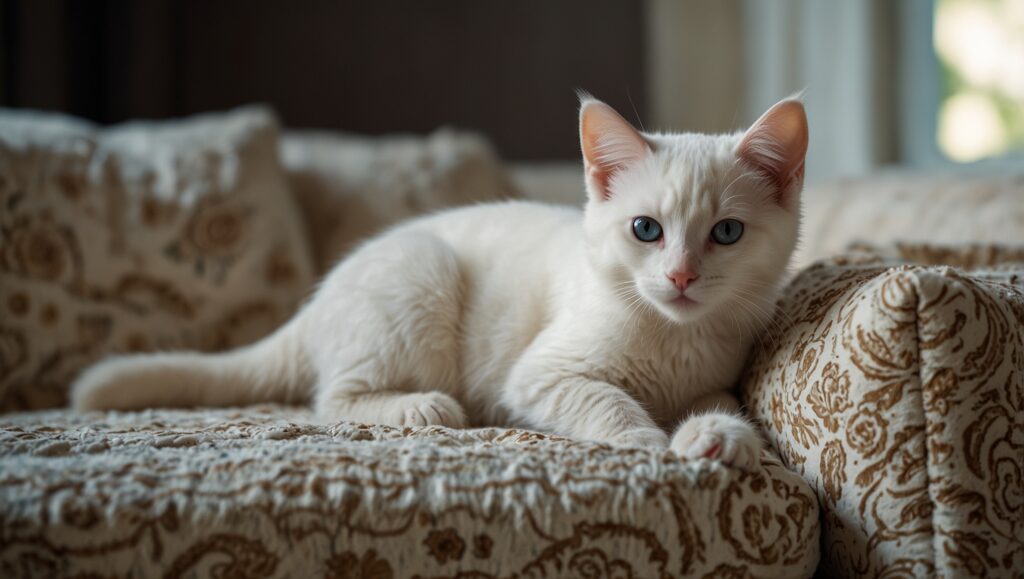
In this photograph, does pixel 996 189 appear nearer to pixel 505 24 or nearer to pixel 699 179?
pixel 699 179

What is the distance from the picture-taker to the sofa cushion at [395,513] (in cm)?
92

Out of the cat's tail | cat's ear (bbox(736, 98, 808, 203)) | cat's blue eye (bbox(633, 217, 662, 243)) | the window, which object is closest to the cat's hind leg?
the cat's tail

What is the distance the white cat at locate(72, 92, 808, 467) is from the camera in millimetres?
1254

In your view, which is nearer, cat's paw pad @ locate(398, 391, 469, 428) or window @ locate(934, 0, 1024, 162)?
cat's paw pad @ locate(398, 391, 469, 428)

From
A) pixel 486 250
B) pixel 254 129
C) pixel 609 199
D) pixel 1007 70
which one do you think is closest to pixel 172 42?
pixel 254 129

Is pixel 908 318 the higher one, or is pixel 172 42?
pixel 172 42

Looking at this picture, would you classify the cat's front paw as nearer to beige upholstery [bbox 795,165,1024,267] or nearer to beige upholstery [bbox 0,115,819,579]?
beige upholstery [bbox 0,115,819,579]

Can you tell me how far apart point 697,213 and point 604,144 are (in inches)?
9.3

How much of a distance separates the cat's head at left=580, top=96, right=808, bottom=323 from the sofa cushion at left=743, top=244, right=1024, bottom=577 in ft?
0.72

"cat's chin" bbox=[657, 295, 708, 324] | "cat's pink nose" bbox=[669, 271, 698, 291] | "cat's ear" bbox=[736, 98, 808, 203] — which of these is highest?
"cat's ear" bbox=[736, 98, 808, 203]

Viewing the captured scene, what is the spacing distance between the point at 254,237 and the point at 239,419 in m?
0.86

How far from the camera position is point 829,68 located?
3189mm

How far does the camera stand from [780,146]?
1.29 meters

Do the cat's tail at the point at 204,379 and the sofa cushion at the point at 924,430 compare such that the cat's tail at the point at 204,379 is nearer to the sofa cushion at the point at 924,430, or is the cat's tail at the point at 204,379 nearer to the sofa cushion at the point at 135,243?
the sofa cushion at the point at 135,243
